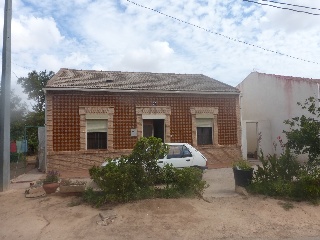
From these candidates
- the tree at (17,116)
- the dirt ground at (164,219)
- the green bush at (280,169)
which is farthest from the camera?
the tree at (17,116)

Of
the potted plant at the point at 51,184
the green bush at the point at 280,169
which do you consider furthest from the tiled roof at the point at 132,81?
the green bush at the point at 280,169

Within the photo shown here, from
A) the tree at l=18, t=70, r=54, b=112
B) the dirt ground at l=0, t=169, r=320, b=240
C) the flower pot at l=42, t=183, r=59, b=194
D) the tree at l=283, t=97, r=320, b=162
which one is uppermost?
the tree at l=18, t=70, r=54, b=112

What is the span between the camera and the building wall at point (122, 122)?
14688 mm

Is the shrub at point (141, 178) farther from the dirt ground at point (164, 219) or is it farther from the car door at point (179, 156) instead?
the car door at point (179, 156)

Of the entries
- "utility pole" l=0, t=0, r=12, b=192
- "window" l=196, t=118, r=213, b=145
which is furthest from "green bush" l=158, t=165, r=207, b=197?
"window" l=196, t=118, r=213, b=145

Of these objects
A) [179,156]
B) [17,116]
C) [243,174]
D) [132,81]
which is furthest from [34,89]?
[243,174]

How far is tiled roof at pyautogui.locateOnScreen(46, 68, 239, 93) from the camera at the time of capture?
50.7ft

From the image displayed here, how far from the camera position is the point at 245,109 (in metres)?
22.8

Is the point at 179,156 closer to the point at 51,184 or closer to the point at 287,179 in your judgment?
the point at 287,179

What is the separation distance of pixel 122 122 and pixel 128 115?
493mm

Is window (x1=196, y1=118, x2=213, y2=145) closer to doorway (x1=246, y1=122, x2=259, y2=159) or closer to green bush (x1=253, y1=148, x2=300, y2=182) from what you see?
doorway (x1=246, y1=122, x2=259, y2=159)

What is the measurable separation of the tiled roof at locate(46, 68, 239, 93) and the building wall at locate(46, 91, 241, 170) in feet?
1.33

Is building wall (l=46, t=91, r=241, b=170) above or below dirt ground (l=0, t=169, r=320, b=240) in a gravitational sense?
above

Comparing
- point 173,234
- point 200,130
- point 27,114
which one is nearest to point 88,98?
point 200,130
